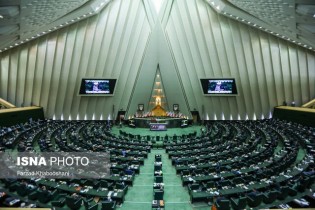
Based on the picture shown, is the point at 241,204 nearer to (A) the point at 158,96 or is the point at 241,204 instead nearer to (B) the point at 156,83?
(A) the point at 158,96

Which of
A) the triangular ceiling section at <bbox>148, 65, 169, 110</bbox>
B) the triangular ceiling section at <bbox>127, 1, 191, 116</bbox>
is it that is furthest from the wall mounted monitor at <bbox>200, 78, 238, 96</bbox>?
the triangular ceiling section at <bbox>148, 65, 169, 110</bbox>

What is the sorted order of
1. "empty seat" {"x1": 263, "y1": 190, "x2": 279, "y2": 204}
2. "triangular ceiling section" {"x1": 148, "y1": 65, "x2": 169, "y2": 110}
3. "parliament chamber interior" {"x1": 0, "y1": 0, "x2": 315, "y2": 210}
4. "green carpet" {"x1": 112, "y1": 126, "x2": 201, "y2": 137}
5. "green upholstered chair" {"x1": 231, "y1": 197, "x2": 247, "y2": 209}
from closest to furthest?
"green upholstered chair" {"x1": 231, "y1": 197, "x2": 247, "y2": 209} < "empty seat" {"x1": 263, "y1": 190, "x2": 279, "y2": 204} < "parliament chamber interior" {"x1": 0, "y1": 0, "x2": 315, "y2": 210} < "green carpet" {"x1": 112, "y1": 126, "x2": 201, "y2": 137} < "triangular ceiling section" {"x1": 148, "y1": 65, "x2": 169, "y2": 110}

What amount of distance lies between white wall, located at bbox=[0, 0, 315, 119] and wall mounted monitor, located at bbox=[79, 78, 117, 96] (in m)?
0.98

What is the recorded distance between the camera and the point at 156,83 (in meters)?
41.9

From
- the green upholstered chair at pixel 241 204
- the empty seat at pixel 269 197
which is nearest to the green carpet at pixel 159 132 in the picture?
the empty seat at pixel 269 197

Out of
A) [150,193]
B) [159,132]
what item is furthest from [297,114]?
[150,193]

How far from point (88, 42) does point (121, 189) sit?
27041 millimetres

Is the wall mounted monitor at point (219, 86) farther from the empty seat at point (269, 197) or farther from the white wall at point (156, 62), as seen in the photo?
the empty seat at point (269, 197)

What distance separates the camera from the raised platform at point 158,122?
3612 centimetres

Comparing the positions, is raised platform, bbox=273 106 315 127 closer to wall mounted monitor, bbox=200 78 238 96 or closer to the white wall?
the white wall

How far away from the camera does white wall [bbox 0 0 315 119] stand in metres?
33.3

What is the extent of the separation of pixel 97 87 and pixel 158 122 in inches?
438

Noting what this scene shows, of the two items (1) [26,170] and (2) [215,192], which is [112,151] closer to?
(1) [26,170]

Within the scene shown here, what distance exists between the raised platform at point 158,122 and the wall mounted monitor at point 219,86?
21.5ft
